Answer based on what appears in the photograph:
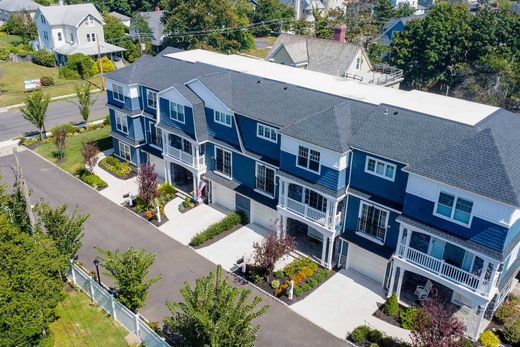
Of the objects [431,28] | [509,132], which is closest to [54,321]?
[509,132]

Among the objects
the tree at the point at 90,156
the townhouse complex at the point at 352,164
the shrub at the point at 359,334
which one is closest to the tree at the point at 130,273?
the townhouse complex at the point at 352,164

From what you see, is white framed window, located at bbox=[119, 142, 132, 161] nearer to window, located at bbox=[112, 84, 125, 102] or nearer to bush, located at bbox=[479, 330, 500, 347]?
window, located at bbox=[112, 84, 125, 102]

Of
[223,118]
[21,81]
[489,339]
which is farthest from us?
[21,81]

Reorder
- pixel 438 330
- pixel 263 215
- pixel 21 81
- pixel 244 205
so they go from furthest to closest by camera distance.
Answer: pixel 21 81 < pixel 244 205 < pixel 263 215 < pixel 438 330

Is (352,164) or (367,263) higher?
(352,164)

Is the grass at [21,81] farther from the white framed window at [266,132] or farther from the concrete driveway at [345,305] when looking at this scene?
the concrete driveway at [345,305]

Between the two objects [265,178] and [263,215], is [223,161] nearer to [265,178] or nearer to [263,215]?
[265,178]

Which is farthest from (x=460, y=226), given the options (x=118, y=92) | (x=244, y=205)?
(x=118, y=92)
